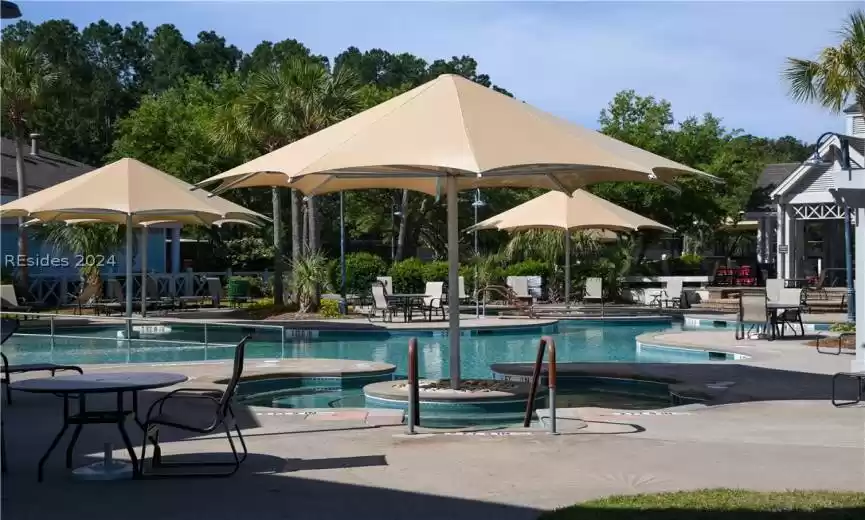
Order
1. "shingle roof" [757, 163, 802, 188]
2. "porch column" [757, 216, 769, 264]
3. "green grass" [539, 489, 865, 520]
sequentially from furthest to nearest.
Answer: "shingle roof" [757, 163, 802, 188]
"porch column" [757, 216, 769, 264]
"green grass" [539, 489, 865, 520]

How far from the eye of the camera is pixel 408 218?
134ft

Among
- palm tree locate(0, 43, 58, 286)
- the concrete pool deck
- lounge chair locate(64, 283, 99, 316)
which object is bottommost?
the concrete pool deck

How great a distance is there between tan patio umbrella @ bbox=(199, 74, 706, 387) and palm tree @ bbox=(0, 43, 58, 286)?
60.9ft

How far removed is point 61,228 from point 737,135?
1213 inches

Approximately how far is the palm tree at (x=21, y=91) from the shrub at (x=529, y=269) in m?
13.5

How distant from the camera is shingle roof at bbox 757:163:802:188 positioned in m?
43.3

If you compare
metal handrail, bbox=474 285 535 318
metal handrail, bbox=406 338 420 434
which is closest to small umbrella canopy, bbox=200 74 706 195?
metal handrail, bbox=406 338 420 434

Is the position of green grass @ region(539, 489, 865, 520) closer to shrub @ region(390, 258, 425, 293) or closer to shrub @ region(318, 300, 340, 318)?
shrub @ region(318, 300, 340, 318)

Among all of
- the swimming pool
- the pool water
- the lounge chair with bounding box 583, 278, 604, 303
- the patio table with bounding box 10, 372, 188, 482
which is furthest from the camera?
the lounge chair with bounding box 583, 278, 604, 303

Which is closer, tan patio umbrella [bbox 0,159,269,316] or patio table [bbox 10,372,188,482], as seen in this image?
patio table [bbox 10,372,188,482]

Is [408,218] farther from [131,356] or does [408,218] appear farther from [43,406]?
[43,406]

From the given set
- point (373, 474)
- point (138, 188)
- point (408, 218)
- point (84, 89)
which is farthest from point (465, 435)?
point (84, 89)

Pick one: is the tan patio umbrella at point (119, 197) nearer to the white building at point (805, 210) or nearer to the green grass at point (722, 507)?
the green grass at point (722, 507)

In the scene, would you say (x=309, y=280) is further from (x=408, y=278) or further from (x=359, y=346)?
(x=408, y=278)
